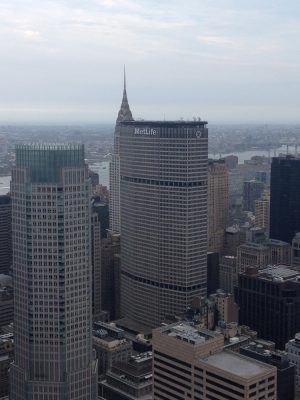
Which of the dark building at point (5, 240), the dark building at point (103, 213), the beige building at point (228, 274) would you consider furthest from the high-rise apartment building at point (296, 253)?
the dark building at point (5, 240)

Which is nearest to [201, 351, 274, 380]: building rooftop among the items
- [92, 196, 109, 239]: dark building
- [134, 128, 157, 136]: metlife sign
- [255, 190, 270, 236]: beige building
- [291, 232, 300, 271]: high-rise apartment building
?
[134, 128, 157, 136]: metlife sign

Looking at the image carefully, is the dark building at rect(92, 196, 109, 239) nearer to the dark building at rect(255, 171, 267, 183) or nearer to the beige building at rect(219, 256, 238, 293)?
the beige building at rect(219, 256, 238, 293)

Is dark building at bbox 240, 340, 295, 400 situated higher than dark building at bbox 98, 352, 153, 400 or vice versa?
dark building at bbox 240, 340, 295, 400

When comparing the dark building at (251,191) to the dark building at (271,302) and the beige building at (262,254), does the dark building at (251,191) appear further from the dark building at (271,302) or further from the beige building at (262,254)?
the dark building at (271,302)

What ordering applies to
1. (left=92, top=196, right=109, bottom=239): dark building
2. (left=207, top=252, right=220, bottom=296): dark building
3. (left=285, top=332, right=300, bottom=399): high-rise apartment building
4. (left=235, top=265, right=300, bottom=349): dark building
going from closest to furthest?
(left=285, top=332, right=300, bottom=399): high-rise apartment building < (left=235, top=265, right=300, bottom=349): dark building < (left=207, top=252, right=220, bottom=296): dark building < (left=92, top=196, right=109, bottom=239): dark building

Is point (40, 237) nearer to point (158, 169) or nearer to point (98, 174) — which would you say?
point (158, 169)

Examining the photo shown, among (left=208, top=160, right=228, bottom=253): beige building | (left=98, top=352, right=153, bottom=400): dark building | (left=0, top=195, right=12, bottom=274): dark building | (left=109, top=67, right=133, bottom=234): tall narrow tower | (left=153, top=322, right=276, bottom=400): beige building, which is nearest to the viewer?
(left=153, top=322, right=276, bottom=400): beige building

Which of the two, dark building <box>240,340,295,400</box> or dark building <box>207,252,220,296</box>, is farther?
dark building <box>207,252,220,296</box>

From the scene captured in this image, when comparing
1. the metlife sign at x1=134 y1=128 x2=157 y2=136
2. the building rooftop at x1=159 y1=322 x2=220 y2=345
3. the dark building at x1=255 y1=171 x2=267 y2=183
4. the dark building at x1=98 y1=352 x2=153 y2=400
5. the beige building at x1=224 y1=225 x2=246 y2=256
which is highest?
the metlife sign at x1=134 y1=128 x2=157 y2=136

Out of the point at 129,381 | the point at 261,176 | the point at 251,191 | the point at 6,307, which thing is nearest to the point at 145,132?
the point at 6,307
